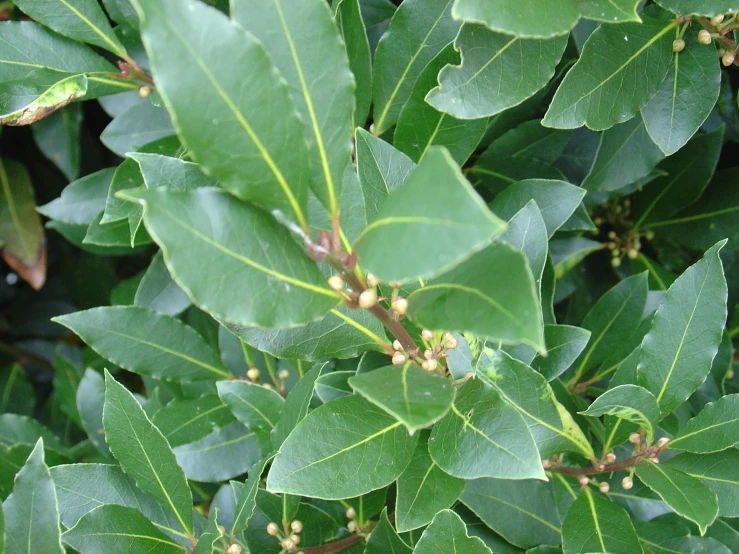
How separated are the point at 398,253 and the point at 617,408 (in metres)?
0.53

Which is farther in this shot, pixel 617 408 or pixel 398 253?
pixel 617 408

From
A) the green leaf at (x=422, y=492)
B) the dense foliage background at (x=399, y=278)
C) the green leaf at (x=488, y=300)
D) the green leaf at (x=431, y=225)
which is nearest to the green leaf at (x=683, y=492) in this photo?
the dense foliage background at (x=399, y=278)

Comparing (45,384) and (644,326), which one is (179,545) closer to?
(644,326)

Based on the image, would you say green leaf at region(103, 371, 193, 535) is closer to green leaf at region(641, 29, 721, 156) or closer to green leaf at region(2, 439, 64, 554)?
green leaf at region(2, 439, 64, 554)

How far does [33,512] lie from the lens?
906 mm

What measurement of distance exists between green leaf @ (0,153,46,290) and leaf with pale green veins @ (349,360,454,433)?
54.8 inches

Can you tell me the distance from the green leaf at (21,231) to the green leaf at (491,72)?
4.55 ft

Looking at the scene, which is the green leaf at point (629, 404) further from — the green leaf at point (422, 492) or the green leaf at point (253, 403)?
the green leaf at point (253, 403)

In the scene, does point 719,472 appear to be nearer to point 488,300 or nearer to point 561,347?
point 561,347

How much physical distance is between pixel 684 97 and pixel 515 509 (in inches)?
29.1

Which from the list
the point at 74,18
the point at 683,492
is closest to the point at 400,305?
the point at 683,492

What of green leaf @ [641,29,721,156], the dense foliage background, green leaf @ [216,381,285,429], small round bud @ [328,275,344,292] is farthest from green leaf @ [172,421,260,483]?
green leaf @ [641,29,721,156]

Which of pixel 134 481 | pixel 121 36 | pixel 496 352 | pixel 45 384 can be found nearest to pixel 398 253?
pixel 496 352

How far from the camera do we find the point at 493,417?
88cm
